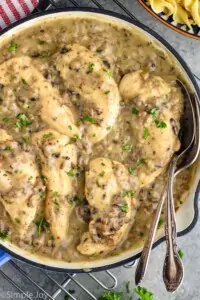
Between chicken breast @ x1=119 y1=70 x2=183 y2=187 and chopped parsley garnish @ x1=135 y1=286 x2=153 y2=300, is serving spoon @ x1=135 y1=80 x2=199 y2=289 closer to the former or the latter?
chicken breast @ x1=119 y1=70 x2=183 y2=187

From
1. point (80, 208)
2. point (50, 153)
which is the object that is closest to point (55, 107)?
point (50, 153)

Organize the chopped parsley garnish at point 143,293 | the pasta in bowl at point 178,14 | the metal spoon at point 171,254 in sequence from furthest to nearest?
the chopped parsley garnish at point 143,293 < the pasta in bowl at point 178,14 < the metal spoon at point 171,254

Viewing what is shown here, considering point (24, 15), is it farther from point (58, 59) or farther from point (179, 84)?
point (179, 84)

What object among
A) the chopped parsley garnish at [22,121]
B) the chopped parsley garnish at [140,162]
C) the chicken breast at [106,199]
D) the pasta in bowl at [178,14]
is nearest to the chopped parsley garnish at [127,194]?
the chicken breast at [106,199]

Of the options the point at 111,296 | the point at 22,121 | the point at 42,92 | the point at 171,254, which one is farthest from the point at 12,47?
the point at 111,296

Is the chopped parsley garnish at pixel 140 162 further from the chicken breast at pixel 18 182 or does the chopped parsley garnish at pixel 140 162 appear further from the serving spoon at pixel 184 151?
the chicken breast at pixel 18 182

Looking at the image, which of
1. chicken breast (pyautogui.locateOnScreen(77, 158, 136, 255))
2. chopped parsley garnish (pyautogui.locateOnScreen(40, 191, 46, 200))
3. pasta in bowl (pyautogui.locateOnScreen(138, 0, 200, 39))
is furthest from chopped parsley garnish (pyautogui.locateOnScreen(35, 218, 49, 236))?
pasta in bowl (pyautogui.locateOnScreen(138, 0, 200, 39))
